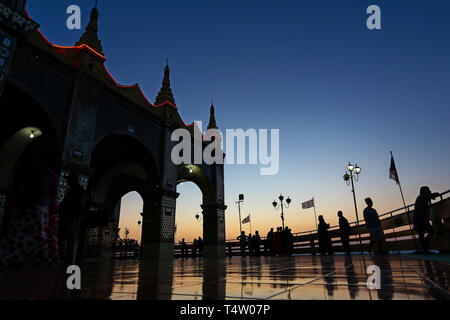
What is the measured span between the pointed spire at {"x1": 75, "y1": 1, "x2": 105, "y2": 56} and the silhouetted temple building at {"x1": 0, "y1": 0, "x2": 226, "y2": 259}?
0.14 ft

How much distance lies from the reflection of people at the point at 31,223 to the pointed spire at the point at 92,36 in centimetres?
772

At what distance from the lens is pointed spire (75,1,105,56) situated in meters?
10.2

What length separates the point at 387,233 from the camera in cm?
1148

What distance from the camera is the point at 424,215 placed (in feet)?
23.5

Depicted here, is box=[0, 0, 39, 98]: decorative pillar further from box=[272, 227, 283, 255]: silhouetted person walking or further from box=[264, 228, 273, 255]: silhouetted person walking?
box=[264, 228, 273, 255]: silhouetted person walking

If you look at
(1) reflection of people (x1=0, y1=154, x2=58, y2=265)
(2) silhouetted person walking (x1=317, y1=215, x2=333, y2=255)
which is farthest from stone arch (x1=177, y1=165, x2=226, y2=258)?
(1) reflection of people (x1=0, y1=154, x2=58, y2=265)

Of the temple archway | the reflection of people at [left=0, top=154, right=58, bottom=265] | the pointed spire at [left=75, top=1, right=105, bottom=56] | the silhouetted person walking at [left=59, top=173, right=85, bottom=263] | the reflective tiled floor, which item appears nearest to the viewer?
the reflective tiled floor

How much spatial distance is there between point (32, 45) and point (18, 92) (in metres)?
1.61

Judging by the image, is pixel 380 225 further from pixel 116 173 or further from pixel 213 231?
pixel 116 173

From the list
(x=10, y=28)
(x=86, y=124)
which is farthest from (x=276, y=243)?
(x=10, y=28)

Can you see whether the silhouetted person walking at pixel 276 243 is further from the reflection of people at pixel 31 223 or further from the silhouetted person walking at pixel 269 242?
the reflection of people at pixel 31 223

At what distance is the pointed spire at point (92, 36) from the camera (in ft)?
33.3
